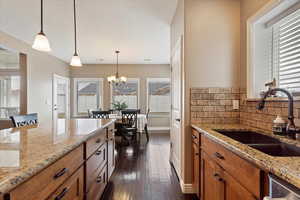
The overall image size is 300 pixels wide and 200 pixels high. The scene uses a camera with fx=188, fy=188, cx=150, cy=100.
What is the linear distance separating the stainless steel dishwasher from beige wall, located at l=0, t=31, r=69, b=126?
4716 millimetres

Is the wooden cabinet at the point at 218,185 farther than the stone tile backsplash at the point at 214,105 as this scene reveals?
No

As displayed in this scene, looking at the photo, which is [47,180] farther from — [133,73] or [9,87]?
[133,73]

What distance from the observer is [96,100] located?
718 centimetres

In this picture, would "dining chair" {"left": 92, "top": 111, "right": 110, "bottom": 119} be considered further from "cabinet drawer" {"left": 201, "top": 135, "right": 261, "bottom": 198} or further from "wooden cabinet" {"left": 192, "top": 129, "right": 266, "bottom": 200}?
"cabinet drawer" {"left": 201, "top": 135, "right": 261, "bottom": 198}

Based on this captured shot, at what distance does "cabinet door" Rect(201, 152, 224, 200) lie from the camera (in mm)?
1461

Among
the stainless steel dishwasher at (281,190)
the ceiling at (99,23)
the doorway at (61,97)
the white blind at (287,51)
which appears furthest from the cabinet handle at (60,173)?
the doorway at (61,97)

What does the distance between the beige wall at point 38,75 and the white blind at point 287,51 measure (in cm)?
460

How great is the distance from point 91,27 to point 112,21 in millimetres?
529

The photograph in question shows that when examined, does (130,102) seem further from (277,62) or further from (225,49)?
(277,62)

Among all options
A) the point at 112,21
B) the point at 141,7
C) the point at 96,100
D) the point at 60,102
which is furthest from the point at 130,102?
the point at 141,7

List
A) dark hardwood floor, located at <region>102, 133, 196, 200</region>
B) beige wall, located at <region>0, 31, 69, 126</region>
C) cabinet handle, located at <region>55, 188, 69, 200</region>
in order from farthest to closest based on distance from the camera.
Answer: beige wall, located at <region>0, 31, 69, 126</region> < dark hardwood floor, located at <region>102, 133, 196, 200</region> < cabinet handle, located at <region>55, 188, 69, 200</region>

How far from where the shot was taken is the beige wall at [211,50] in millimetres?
2375

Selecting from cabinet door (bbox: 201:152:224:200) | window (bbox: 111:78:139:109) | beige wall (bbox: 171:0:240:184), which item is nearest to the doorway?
window (bbox: 111:78:139:109)

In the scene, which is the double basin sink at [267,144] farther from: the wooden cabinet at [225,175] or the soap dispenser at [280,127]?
the wooden cabinet at [225,175]
